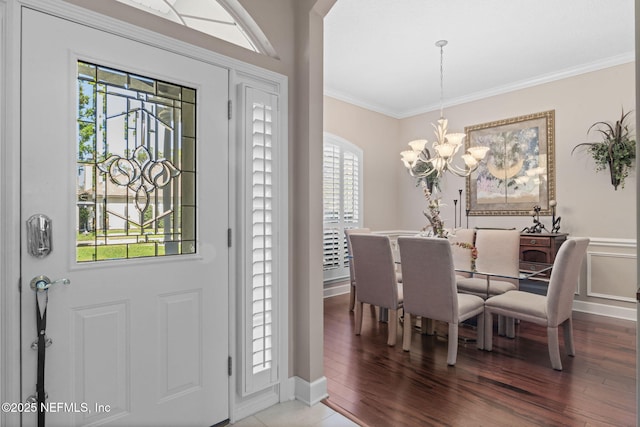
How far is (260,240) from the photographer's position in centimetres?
213

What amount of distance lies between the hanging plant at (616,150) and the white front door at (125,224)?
425 centimetres

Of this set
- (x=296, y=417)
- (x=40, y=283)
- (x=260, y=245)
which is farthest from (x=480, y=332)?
(x=40, y=283)

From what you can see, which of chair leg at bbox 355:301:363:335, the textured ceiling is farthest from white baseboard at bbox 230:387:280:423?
the textured ceiling

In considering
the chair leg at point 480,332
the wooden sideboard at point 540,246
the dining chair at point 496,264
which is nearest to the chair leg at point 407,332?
the chair leg at point 480,332

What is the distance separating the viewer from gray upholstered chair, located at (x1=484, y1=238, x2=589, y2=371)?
267 centimetres

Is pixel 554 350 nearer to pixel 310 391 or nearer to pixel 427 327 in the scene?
pixel 427 327

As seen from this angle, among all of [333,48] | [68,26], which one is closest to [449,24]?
[333,48]

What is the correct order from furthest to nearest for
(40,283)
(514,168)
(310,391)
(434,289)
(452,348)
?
(514,168) → (434,289) → (452,348) → (310,391) → (40,283)

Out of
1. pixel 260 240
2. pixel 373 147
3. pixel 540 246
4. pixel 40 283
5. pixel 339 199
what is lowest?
pixel 540 246

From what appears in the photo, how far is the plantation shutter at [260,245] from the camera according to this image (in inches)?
81.4

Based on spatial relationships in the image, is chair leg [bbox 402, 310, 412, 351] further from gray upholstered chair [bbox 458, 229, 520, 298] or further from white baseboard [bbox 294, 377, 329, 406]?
white baseboard [bbox 294, 377, 329, 406]

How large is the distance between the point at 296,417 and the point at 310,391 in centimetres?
18

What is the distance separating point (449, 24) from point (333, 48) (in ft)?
3.88

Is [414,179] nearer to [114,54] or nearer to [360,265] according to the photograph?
[360,265]
